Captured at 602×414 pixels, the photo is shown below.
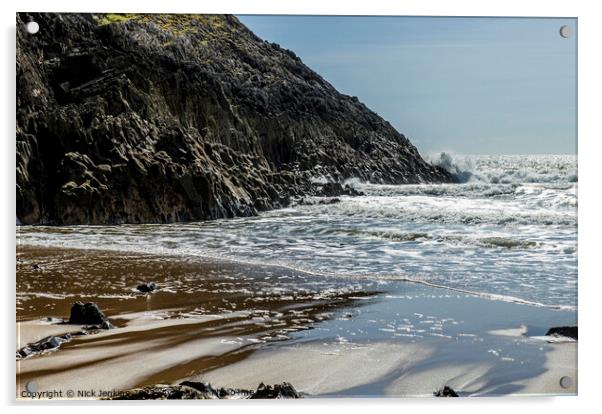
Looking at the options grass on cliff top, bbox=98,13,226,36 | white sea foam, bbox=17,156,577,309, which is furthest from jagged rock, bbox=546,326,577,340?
grass on cliff top, bbox=98,13,226,36

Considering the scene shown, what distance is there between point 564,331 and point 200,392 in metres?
2.17

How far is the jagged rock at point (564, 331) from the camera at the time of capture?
3781 mm

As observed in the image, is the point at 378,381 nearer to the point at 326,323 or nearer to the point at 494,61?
the point at 326,323

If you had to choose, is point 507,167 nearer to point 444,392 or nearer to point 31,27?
point 444,392

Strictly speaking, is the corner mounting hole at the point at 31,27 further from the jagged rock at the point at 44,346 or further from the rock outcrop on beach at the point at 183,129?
the jagged rock at the point at 44,346

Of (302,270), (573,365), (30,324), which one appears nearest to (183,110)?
(302,270)

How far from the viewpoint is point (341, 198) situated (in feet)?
13.9

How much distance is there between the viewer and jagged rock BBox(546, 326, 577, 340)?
Result: 12.4ft

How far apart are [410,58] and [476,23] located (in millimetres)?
464

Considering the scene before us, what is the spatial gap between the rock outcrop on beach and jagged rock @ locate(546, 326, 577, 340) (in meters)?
1.16

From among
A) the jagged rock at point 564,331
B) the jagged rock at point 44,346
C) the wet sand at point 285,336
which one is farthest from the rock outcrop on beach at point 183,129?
the jagged rock at point 564,331

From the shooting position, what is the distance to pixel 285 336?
3.68 meters

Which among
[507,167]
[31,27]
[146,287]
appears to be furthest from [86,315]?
[507,167]
